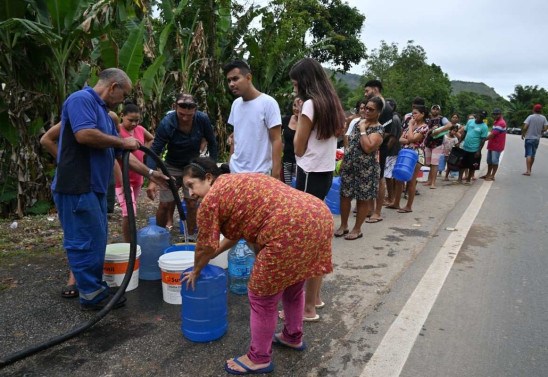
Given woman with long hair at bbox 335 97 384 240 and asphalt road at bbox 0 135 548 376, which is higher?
woman with long hair at bbox 335 97 384 240

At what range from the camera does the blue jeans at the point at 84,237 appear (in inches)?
124

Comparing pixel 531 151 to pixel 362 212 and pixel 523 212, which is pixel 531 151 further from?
pixel 362 212

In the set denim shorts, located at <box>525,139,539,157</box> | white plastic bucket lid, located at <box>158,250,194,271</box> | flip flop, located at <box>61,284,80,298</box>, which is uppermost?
denim shorts, located at <box>525,139,539,157</box>

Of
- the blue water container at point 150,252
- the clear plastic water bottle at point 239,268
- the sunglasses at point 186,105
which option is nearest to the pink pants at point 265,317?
the clear plastic water bottle at point 239,268

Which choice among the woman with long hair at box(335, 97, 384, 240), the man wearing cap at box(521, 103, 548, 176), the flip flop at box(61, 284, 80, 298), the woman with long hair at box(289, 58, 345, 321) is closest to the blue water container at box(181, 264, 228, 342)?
the woman with long hair at box(289, 58, 345, 321)

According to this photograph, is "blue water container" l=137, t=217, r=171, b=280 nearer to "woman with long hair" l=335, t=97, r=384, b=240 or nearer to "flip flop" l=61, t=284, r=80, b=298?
"flip flop" l=61, t=284, r=80, b=298

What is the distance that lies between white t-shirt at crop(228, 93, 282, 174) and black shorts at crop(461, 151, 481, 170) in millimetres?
7518

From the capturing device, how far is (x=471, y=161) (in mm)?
9812

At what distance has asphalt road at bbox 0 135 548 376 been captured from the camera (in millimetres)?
2645

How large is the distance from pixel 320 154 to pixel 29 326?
8.67ft

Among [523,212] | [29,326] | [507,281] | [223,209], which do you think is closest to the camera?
[223,209]

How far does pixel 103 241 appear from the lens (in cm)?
330

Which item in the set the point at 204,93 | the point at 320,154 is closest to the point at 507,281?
the point at 320,154

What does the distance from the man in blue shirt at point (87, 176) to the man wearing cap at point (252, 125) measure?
3.14 ft
